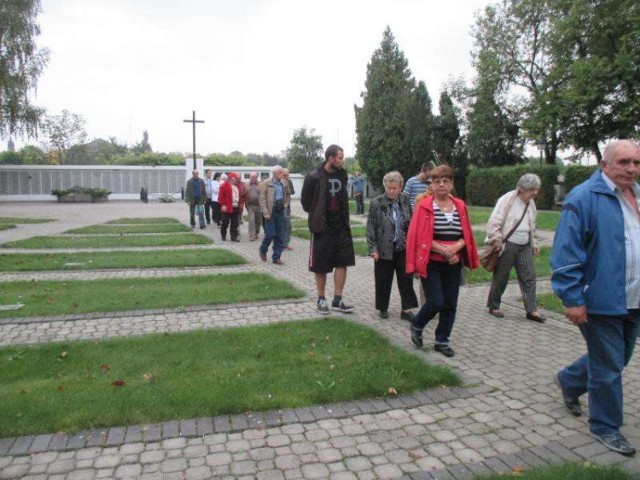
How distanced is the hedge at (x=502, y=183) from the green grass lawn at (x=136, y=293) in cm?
2427

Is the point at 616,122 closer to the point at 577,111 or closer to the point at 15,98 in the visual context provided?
the point at 577,111

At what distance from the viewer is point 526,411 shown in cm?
403

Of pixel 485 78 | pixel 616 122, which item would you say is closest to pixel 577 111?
pixel 616 122

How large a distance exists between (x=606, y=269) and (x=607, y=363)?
23.8 inches

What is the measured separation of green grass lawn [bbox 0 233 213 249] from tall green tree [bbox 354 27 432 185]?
28813 millimetres

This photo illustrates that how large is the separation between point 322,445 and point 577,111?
3466 centimetres

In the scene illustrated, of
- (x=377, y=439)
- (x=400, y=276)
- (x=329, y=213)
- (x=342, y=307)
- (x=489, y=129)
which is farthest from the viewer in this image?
(x=489, y=129)

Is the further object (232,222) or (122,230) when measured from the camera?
(122,230)

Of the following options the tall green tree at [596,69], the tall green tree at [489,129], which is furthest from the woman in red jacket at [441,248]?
the tall green tree at [489,129]

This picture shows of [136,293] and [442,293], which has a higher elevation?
[442,293]

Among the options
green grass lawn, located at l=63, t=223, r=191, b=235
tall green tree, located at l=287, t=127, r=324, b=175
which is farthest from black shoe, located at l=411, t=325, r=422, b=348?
tall green tree, located at l=287, t=127, r=324, b=175

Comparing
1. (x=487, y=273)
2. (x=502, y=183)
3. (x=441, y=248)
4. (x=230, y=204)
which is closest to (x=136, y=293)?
(x=441, y=248)

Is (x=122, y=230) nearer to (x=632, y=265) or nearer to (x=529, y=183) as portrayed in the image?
(x=529, y=183)

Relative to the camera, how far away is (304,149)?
195 feet
